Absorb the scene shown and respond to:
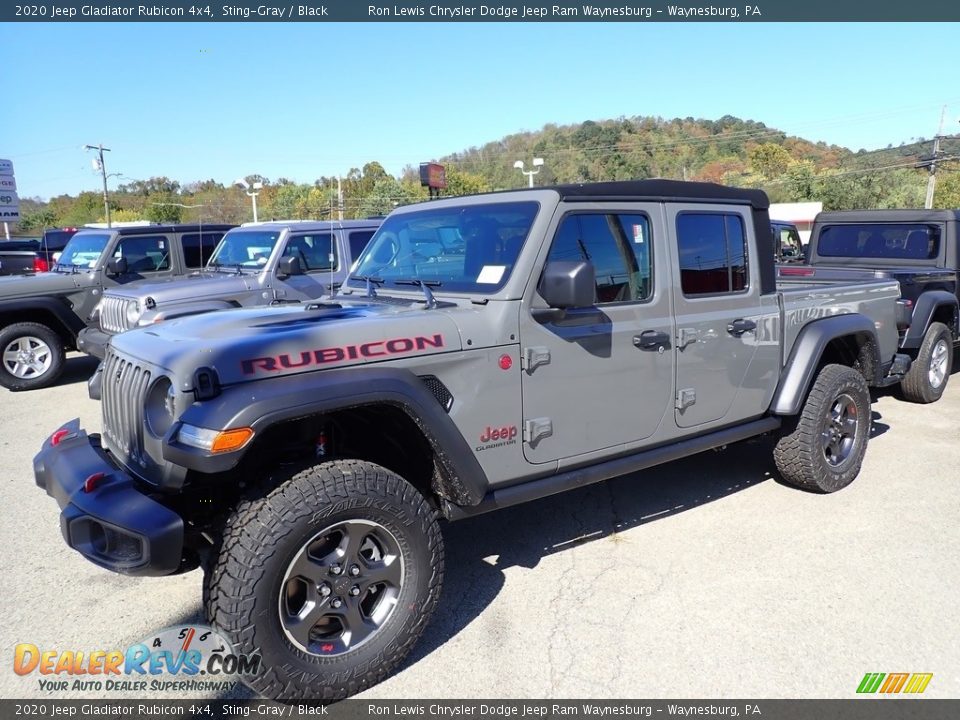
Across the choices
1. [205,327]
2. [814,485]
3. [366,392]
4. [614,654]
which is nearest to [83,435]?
[205,327]

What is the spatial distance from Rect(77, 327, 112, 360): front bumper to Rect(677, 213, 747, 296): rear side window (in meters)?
6.23

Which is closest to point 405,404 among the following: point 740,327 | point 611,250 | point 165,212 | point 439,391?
point 439,391

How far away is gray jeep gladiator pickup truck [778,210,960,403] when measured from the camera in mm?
6836

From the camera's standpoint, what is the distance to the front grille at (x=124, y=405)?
8.99ft

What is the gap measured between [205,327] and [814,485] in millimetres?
3937

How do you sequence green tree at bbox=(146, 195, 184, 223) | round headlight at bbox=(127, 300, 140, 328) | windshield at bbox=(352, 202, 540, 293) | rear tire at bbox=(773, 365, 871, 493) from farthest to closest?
1. green tree at bbox=(146, 195, 184, 223)
2. round headlight at bbox=(127, 300, 140, 328)
3. rear tire at bbox=(773, 365, 871, 493)
4. windshield at bbox=(352, 202, 540, 293)

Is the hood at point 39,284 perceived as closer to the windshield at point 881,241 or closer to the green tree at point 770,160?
the windshield at point 881,241

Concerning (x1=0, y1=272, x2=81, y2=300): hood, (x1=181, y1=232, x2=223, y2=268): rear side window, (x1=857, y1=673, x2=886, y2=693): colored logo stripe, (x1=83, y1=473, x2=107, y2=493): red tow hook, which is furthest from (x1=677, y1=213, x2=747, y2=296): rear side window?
(x1=0, y1=272, x2=81, y2=300): hood

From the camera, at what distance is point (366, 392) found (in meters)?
2.54

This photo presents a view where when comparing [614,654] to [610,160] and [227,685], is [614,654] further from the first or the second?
[610,160]

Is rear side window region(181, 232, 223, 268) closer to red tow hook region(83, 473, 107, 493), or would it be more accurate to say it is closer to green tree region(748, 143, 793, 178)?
red tow hook region(83, 473, 107, 493)

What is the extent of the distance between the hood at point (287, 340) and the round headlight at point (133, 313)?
460cm

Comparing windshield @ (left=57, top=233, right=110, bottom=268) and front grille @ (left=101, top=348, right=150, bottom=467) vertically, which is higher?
windshield @ (left=57, top=233, right=110, bottom=268)

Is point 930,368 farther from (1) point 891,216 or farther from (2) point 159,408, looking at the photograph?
(2) point 159,408
